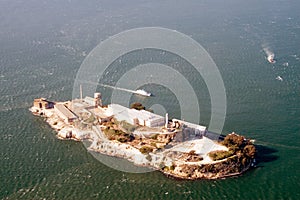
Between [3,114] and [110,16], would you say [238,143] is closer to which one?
[3,114]

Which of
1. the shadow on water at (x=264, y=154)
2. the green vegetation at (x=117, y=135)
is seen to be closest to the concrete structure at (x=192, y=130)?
the green vegetation at (x=117, y=135)

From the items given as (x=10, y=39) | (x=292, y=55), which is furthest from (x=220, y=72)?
(x=10, y=39)

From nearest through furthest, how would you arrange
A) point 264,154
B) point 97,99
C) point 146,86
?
point 264,154
point 97,99
point 146,86

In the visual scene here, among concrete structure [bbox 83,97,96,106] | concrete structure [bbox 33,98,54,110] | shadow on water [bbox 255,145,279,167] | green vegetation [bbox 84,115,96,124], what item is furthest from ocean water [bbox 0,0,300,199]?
green vegetation [bbox 84,115,96,124]

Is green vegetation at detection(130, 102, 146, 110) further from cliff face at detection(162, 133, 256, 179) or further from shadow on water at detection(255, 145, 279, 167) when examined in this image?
shadow on water at detection(255, 145, 279, 167)

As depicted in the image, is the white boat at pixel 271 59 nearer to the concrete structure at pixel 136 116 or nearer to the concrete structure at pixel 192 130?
the concrete structure at pixel 192 130

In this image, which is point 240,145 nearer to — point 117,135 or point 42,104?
point 117,135

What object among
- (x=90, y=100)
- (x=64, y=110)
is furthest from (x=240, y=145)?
(x=64, y=110)
